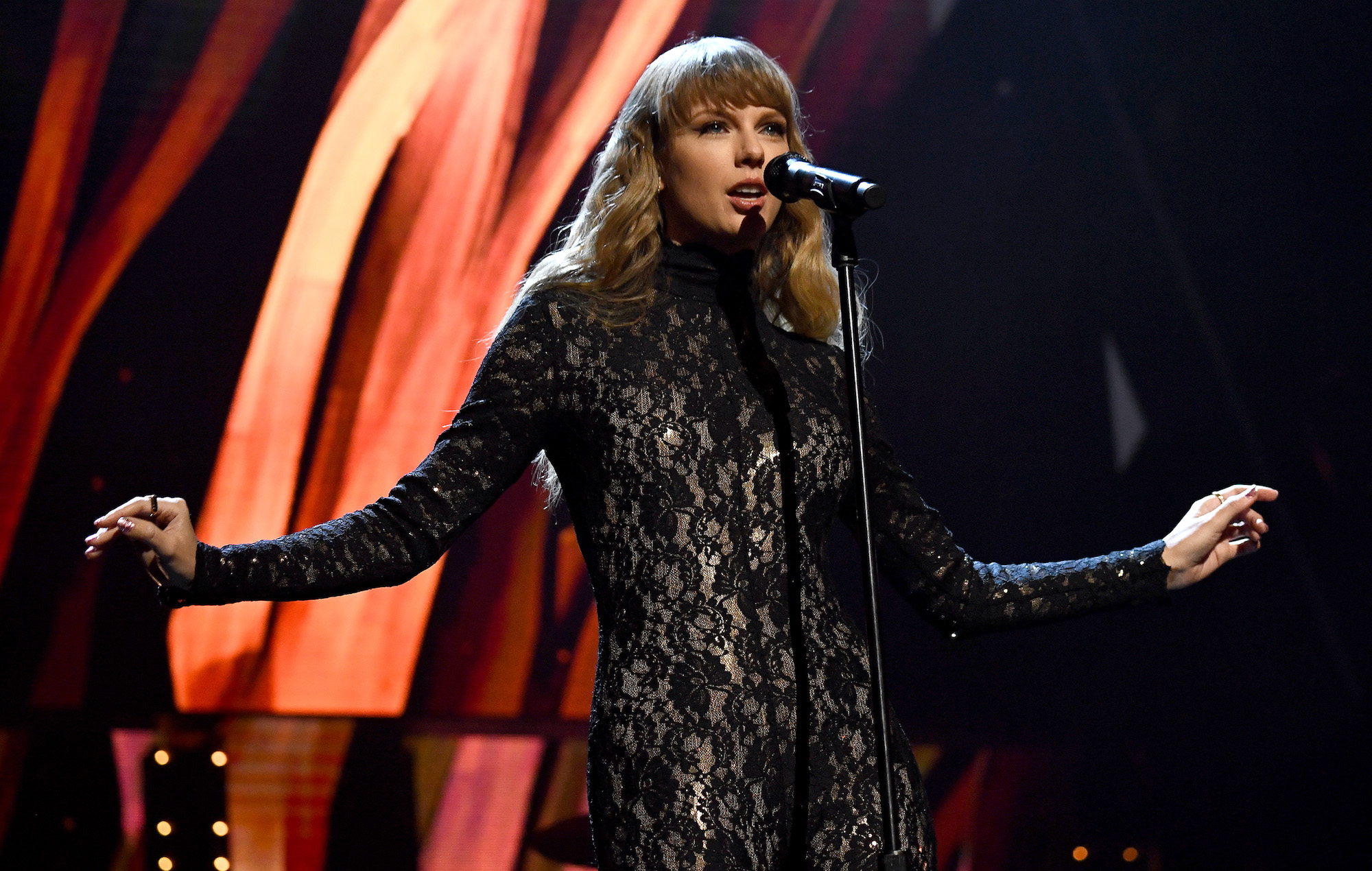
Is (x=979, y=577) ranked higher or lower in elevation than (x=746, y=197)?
lower

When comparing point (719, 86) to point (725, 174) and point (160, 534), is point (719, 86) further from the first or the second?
point (160, 534)

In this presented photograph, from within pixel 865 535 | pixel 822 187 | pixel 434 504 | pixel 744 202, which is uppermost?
pixel 744 202

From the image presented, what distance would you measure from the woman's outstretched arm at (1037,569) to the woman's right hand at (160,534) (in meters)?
0.82

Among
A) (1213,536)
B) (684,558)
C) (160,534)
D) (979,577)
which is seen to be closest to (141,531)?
(160,534)

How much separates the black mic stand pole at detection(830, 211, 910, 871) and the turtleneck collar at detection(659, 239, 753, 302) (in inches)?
13.1

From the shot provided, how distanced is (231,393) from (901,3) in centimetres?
204

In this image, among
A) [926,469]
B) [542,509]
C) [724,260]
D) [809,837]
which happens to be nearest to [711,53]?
[724,260]

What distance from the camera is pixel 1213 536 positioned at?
1583mm

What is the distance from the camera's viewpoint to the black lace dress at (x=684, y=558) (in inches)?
49.0

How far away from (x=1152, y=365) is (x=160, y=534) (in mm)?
2795

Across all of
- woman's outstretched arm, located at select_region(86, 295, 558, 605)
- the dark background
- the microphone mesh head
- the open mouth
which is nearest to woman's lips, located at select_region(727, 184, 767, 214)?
the open mouth

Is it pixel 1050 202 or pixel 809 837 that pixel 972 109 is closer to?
pixel 1050 202

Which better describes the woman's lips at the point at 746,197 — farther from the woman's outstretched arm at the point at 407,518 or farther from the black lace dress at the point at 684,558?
the woman's outstretched arm at the point at 407,518

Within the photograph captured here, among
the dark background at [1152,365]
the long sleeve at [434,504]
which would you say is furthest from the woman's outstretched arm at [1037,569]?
the dark background at [1152,365]
